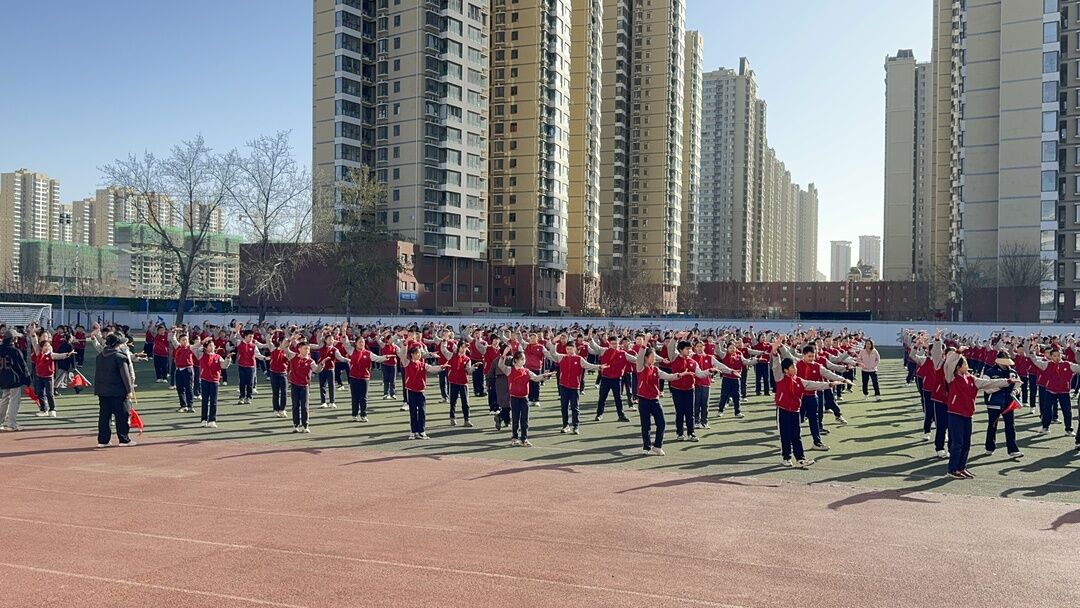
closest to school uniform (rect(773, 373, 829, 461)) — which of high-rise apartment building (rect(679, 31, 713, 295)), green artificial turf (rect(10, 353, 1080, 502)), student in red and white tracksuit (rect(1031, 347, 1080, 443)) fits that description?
green artificial turf (rect(10, 353, 1080, 502))

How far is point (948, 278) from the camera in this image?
279ft

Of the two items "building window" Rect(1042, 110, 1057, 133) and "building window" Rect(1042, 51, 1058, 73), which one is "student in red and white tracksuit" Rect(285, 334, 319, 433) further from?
"building window" Rect(1042, 51, 1058, 73)

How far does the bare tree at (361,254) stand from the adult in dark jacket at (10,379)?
47.5m

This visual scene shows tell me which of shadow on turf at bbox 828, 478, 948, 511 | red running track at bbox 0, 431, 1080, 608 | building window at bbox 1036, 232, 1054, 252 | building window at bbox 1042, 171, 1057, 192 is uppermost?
building window at bbox 1042, 171, 1057, 192

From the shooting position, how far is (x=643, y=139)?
12550 centimetres

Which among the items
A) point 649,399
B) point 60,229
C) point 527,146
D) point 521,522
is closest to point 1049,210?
point 527,146

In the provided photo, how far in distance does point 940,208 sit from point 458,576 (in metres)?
130

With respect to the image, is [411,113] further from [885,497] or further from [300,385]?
[885,497]

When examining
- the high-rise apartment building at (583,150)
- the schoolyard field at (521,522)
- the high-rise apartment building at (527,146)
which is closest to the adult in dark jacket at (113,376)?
the schoolyard field at (521,522)

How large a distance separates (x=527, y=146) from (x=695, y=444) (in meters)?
79.0

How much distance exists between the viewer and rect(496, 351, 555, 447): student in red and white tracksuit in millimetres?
15922

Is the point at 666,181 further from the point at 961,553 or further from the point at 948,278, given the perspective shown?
the point at 961,553

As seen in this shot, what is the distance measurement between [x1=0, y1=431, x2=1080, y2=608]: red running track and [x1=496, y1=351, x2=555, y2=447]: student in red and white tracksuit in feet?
8.87

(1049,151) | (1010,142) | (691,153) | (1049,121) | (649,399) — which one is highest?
(691,153)
